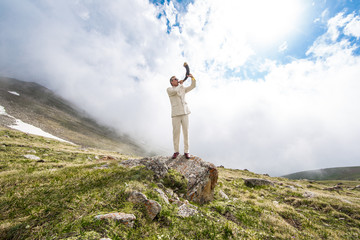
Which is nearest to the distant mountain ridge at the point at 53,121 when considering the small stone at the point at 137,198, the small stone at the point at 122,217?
the small stone at the point at 137,198

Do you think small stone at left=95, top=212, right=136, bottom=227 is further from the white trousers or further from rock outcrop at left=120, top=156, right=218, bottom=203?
the white trousers

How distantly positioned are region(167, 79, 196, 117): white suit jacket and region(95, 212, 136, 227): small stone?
6.17 metres

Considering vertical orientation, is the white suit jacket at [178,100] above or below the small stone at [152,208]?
above

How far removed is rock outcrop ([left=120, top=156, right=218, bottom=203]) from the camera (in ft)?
25.8

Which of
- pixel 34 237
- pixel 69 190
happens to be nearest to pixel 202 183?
pixel 69 190

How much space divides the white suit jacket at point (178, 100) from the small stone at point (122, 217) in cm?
617

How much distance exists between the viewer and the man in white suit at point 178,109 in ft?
31.0

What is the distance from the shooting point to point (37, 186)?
5.58m

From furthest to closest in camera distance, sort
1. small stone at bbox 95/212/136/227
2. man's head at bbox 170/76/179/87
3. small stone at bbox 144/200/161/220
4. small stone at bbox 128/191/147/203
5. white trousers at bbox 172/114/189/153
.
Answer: man's head at bbox 170/76/179/87 → white trousers at bbox 172/114/189/153 → small stone at bbox 128/191/147/203 → small stone at bbox 144/200/161/220 → small stone at bbox 95/212/136/227

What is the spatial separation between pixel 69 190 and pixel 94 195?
3.80ft

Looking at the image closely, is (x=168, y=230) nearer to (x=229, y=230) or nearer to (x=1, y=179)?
(x=229, y=230)

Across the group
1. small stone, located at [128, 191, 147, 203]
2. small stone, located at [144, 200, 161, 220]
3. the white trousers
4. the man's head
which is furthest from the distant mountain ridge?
small stone, located at [144, 200, 161, 220]

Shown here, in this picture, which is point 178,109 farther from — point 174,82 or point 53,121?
point 53,121

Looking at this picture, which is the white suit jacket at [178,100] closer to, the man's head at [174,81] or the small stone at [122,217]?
the man's head at [174,81]
